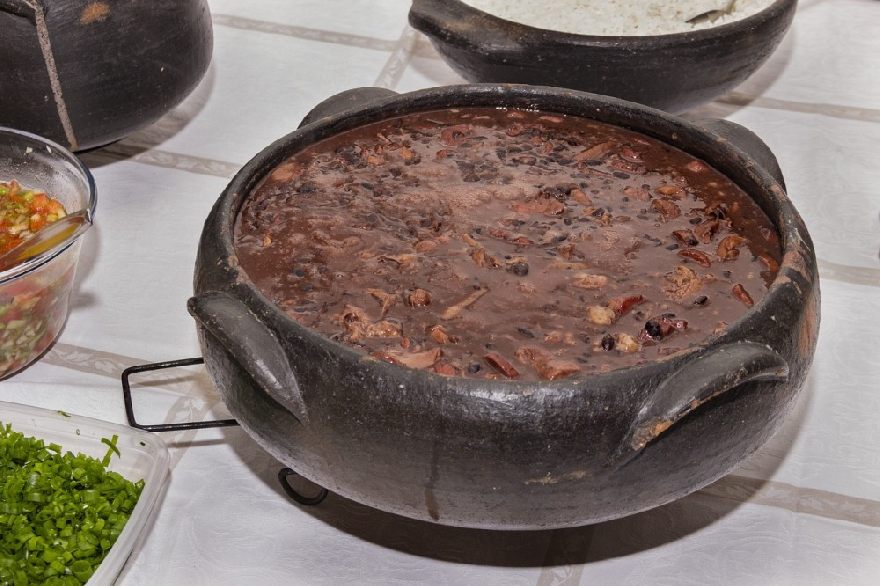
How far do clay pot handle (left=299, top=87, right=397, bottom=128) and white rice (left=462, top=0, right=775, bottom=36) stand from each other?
617mm

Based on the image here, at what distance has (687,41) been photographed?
74.1 inches

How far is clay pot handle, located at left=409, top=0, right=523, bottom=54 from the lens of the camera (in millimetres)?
1938

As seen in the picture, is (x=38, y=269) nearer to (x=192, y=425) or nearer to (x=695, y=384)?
(x=192, y=425)

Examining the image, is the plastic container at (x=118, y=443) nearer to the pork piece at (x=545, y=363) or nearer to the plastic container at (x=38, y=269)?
the plastic container at (x=38, y=269)

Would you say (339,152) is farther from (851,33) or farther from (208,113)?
(851,33)

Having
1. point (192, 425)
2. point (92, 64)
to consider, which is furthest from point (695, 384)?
point (92, 64)

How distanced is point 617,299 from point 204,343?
483 mm

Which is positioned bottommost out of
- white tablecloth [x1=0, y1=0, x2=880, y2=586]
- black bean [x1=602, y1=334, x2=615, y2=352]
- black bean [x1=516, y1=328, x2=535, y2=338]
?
white tablecloth [x1=0, y1=0, x2=880, y2=586]

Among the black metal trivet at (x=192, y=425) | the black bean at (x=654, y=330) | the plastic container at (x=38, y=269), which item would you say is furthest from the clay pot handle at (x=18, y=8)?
the black bean at (x=654, y=330)

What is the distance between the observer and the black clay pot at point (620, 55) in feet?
6.16

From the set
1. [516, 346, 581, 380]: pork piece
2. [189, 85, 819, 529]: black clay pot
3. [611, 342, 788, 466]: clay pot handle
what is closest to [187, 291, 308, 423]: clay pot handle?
[189, 85, 819, 529]: black clay pot

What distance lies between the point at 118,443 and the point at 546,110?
2.50ft

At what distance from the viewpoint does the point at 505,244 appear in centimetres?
133

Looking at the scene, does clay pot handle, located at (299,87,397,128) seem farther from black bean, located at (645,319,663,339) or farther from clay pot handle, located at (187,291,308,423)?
black bean, located at (645,319,663,339)
